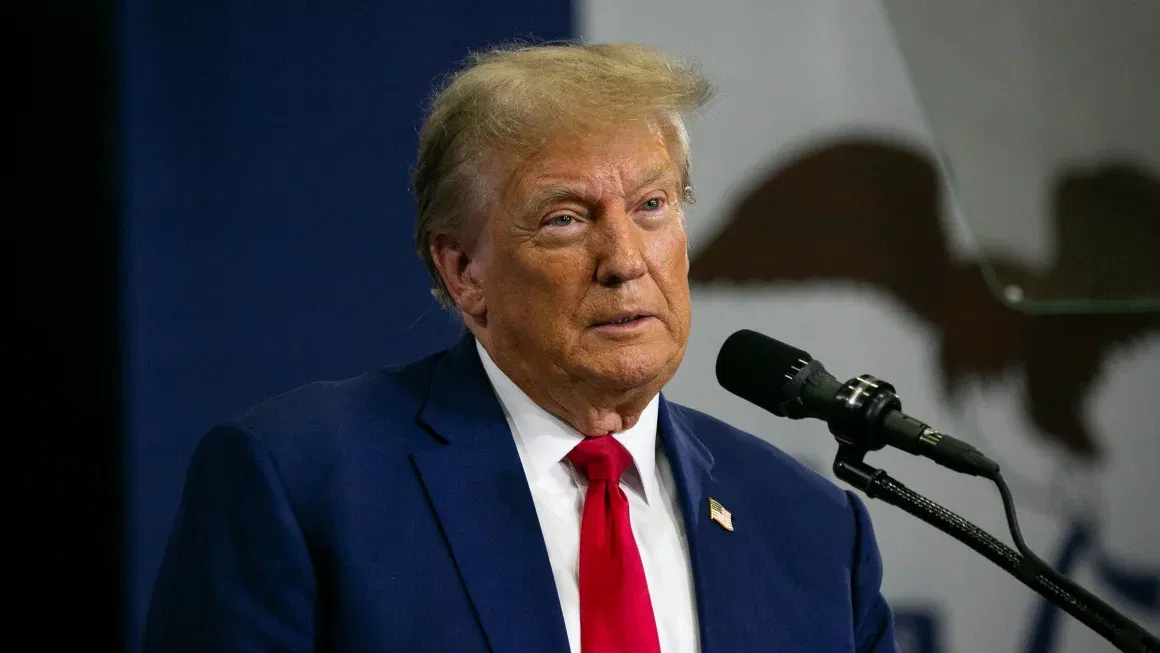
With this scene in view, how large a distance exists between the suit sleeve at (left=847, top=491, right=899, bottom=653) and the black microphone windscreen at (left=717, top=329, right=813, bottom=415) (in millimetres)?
479

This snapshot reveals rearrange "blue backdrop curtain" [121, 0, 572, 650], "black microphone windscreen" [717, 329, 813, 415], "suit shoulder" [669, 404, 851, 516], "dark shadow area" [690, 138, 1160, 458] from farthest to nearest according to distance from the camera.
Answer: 1. "dark shadow area" [690, 138, 1160, 458]
2. "blue backdrop curtain" [121, 0, 572, 650]
3. "suit shoulder" [669, 404, 851, 516]
4. "black microphone windscreen" [717, 329, 813, 415]

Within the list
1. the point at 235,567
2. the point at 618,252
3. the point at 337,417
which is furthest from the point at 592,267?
the point at 235,567

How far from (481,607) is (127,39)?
1181mm

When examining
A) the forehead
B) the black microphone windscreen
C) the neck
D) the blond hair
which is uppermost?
the blond hair

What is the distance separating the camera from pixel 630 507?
1.65m

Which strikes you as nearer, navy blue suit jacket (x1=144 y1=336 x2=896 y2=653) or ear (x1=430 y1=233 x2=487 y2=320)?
navy blue suit jacket (x1=144 y1=336 x2=896 y2=653)

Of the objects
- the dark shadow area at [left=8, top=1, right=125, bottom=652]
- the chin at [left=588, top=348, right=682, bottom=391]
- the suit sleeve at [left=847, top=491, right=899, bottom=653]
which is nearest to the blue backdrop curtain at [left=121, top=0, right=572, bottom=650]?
the dark shadow area at [left=8, top=1, right=125, bottom=652]

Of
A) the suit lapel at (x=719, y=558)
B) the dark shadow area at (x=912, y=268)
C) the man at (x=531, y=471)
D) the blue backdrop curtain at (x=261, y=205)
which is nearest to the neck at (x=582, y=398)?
the man at (x=531, y=471)

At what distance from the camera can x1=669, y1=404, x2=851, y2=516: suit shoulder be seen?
1793mm

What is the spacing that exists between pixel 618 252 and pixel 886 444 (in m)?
0.48

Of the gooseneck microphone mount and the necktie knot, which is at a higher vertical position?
the gooseneck microphone mount

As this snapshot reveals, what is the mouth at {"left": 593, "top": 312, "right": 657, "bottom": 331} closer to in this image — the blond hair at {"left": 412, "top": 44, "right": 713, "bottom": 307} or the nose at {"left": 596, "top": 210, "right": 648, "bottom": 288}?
the nose at {"left": 596, "top": 210, "right": 648, "bottom": 288}

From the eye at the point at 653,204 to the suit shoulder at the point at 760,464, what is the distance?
0.37 meters

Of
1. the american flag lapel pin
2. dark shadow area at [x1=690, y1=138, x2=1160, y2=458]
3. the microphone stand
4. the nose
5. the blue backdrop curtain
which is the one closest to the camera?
the microphone stand
